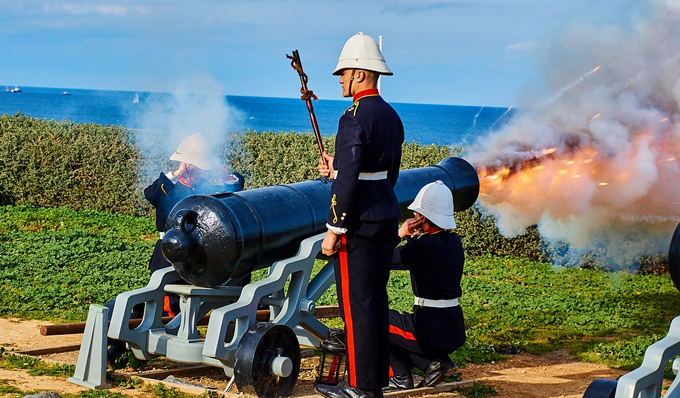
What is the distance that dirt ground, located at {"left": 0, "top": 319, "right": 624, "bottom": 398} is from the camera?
6.19 metres

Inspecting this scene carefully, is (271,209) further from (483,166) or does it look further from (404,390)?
(483,166)

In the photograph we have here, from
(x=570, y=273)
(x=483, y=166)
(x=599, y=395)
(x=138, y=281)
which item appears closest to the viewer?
(x=599, y=395)

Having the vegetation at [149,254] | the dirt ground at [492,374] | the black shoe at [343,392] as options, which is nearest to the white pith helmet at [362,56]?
the black shoe at [343,392]

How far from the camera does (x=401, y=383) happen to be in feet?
20.3

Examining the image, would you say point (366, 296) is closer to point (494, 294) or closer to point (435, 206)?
point (435, 206)

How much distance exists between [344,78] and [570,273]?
7353 mm

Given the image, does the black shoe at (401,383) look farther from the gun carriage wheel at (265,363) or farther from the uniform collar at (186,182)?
the uniform collar at (186,182)

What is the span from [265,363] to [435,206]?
1526mm

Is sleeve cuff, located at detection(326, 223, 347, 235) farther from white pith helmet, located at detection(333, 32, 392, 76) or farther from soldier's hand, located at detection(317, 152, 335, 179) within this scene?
white pith helmet, located at detection(333, 32, 392, 76)

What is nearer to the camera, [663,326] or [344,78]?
[344,78]

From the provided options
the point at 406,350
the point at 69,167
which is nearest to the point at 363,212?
the point at 406,350

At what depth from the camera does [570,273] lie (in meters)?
12.0

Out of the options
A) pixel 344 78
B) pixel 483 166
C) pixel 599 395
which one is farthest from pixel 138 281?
pixel 599 395

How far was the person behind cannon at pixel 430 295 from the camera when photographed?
6.06 meters
